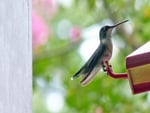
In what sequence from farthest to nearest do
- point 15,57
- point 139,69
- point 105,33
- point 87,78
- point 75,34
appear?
1. point 75,34
2. point 105,33
3. point 87,78
4. point 139,69
5. point 15,57

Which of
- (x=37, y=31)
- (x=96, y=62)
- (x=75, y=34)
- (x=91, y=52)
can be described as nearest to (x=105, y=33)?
(x=96, y=62)

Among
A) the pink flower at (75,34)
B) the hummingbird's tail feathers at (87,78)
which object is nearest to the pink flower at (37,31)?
the pink flower at (75,34)

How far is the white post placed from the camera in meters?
1.63

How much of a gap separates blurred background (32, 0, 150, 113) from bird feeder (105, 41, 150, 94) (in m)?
1.31

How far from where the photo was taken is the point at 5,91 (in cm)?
162

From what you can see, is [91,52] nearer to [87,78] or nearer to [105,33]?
[105,33]

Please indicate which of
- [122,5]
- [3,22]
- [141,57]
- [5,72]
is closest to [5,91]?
[5,72]

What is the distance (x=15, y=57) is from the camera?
1.72m

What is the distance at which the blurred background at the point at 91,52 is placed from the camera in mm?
3793

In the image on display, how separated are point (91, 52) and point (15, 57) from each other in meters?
2.24

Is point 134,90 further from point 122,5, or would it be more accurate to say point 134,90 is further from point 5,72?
point 122,5

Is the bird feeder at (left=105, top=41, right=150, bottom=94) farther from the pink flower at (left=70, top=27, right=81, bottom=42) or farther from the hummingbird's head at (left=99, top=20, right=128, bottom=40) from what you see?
the pink flower at (left=70, top=27, right=81, bottom=42)

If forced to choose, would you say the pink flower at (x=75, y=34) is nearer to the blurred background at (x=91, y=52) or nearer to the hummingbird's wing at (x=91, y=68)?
the blurred background at (x=91, y=52)

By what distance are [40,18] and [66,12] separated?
1465 mm
